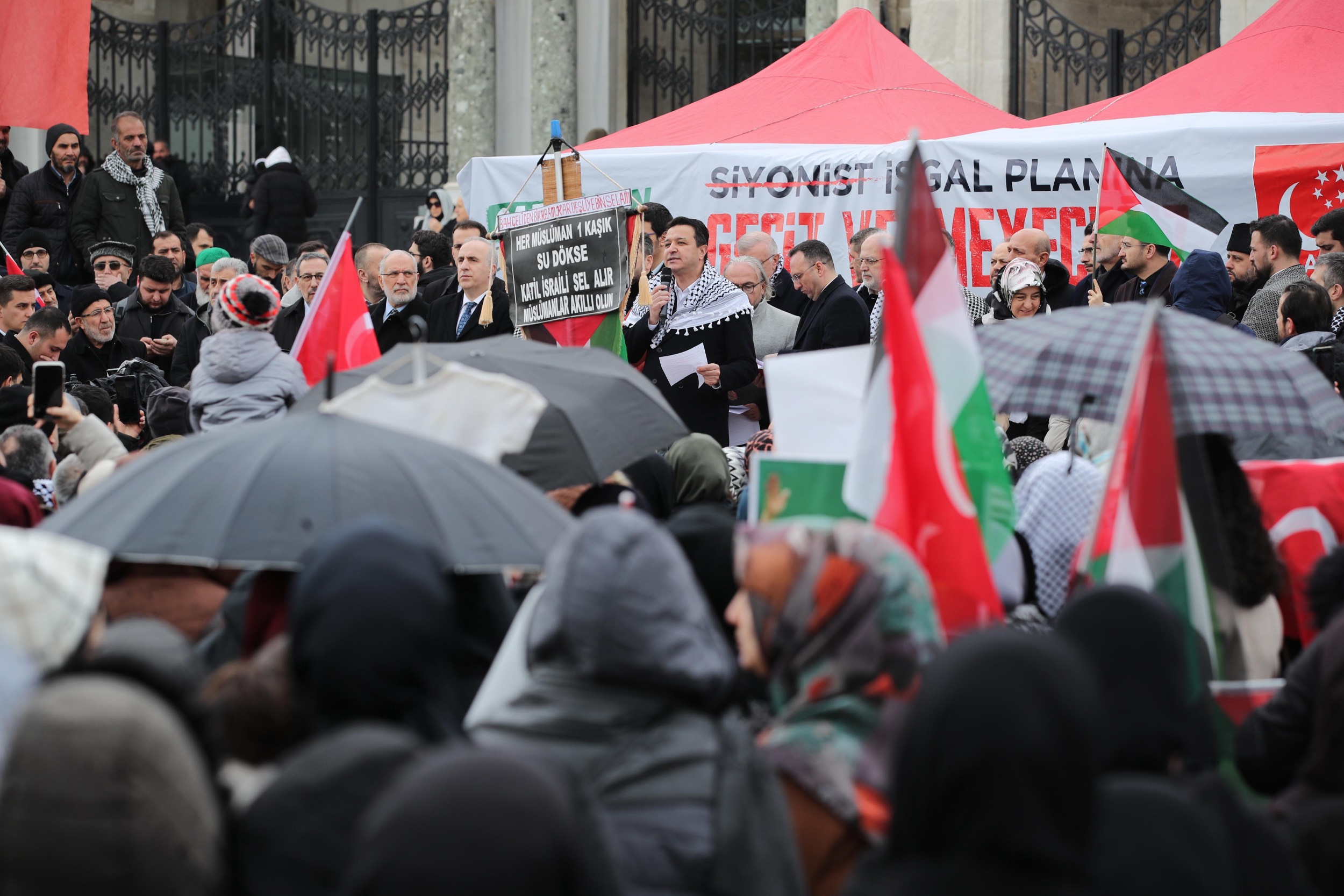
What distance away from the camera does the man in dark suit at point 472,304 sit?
8773 millimetres

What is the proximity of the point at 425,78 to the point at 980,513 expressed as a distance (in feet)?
49.6

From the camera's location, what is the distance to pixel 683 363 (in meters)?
8.09

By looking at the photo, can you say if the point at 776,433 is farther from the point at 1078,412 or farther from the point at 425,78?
the point at 425,78

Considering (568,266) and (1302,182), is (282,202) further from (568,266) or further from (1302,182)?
(1302,182)

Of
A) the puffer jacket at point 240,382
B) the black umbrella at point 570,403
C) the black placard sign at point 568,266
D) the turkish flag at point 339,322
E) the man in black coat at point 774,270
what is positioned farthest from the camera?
the man in black coat at point 774,270

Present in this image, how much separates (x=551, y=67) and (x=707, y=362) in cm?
1016

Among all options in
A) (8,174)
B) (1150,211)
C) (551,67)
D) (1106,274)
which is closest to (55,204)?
(8,174)

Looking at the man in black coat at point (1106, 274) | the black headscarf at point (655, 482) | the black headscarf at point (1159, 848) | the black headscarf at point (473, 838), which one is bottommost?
the black headscarf at point (1159, 848)

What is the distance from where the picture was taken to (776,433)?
4520 millimetres

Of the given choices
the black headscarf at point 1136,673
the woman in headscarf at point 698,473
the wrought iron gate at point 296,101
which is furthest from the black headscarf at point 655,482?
the wrought iron gate at point 296,101

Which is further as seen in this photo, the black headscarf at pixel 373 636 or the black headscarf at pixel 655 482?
the black headscarf at pixel 655 482

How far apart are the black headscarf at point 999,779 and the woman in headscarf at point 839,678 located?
0.57 meters

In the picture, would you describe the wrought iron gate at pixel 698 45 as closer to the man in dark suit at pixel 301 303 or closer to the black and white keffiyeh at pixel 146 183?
the black and white keffiyeh at pixel 146 183

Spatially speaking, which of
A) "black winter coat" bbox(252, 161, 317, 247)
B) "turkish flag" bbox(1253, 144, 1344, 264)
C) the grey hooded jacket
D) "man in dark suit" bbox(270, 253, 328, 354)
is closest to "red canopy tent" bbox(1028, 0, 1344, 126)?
"turkish flag" bbox(1253, 144, 1344, 264)
